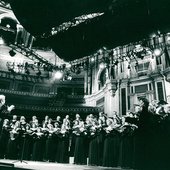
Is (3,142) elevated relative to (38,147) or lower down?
elevated

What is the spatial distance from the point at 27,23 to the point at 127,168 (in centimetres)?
542

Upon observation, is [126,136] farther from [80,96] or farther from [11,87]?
[11,87]

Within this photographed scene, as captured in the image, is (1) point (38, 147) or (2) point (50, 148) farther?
(1) point (38, 147)

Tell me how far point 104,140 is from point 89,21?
457 centimetres

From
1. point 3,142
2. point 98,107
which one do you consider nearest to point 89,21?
point 3,142

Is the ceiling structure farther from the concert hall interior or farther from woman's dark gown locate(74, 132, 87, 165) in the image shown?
woman's dark gown locate(74, 132, 87, 165)

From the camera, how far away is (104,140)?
7922mm

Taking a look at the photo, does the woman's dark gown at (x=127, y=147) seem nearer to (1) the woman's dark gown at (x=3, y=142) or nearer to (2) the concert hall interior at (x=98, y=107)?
(2) the concert hall interior at (x=98, y=107)

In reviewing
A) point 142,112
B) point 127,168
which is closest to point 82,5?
point 142,112

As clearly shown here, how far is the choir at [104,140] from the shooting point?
444 centimetres

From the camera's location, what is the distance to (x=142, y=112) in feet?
14.6

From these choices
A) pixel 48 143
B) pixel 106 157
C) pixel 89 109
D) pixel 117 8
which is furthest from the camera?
pixel 89 109

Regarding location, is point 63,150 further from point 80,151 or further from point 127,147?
point 127,147

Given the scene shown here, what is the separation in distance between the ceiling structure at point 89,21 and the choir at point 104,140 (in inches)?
88.9
